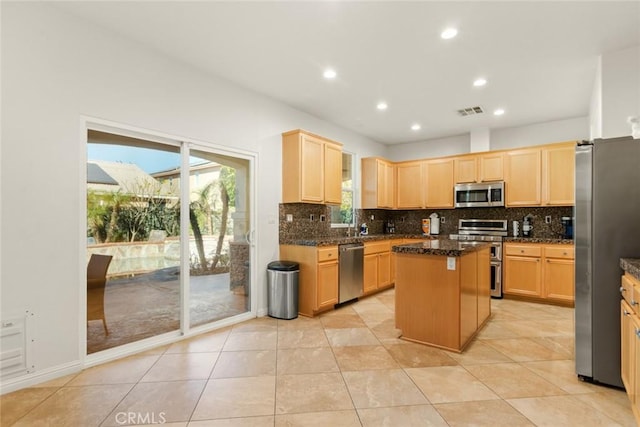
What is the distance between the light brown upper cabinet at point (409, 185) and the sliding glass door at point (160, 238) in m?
3.60

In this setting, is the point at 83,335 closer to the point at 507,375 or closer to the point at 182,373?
the point at 182,373

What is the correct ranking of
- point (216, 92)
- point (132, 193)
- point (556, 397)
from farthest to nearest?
point (216, 92) < point (132, 193) < point (556, 397)

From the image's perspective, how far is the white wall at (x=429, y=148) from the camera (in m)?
6.31

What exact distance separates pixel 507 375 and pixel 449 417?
35.3 inches

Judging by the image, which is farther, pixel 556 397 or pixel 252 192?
pixel 252 192

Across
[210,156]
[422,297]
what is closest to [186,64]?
[210,156]

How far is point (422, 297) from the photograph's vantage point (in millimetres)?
3186

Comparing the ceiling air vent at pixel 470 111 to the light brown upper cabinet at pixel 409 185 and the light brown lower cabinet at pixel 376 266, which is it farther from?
the light brown lower cabinet at pixel 376 266

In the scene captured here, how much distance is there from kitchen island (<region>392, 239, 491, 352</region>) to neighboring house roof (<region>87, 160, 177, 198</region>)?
103 inches

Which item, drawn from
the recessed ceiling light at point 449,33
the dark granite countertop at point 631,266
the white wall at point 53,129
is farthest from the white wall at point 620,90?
the white wall at point 53,129

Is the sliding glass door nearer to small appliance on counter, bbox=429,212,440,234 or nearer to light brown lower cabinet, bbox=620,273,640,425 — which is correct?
light brown lower cabinet, bbox=620,273,640,425

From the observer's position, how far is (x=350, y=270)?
4.71 metres

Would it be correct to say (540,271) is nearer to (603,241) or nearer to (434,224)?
(434,224)

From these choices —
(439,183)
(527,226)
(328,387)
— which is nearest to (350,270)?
(328,387)
